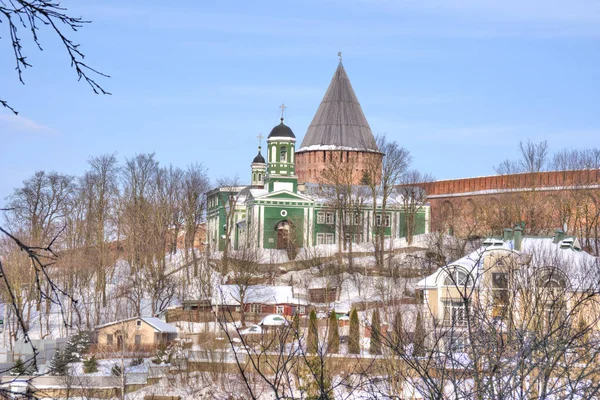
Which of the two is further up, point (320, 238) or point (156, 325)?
point (320, 238)

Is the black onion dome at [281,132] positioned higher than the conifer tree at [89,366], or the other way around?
the black onion dome at [281,132]

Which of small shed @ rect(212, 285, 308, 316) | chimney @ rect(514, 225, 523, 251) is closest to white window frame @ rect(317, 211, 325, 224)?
small shed @ rect(212, 285, 308, 316)

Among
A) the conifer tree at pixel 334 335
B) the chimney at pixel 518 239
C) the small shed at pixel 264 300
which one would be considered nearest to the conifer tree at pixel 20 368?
the conifer tree at pixel 334 335

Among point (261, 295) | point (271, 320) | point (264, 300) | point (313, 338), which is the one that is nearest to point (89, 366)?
point (271, 320)

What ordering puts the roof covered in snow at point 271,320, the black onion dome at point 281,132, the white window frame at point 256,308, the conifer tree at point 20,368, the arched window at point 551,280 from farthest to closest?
the black onion dome at point 281,132, the white window frame at point 256,308, the roof covered in snow at point 271,320, the arched window at point 551,280, the conifer tree at point 20,368

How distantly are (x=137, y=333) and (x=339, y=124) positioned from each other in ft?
87.4

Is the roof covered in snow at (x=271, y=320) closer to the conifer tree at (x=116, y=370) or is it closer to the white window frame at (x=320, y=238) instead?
the conifer tree at (x=116, y=370)

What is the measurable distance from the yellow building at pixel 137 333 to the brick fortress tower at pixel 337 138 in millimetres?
23029

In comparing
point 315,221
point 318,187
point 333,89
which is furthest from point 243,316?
point 333,89

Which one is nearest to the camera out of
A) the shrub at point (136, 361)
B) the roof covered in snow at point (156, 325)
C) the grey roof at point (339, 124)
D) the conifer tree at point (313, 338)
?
the conifer tree at point (313, 338)

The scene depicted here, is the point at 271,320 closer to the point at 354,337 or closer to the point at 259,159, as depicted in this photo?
the point at 354,337

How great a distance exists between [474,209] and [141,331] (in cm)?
2426

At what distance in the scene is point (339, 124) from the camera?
175 ft

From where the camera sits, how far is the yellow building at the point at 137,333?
28.6 meters
